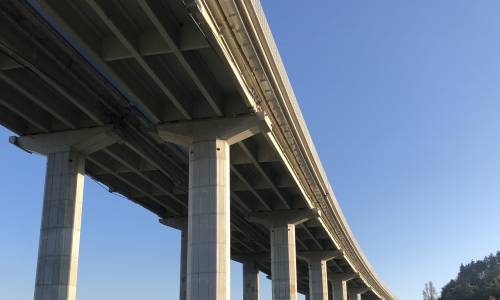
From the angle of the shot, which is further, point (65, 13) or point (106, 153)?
point (106, 153)

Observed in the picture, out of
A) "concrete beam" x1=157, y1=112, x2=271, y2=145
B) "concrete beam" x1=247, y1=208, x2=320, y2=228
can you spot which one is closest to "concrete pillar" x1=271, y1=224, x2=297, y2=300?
"concrete beam" x1=247, y1=208, x2=320, y2=228

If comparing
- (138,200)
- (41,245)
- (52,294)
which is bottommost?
(52,294)

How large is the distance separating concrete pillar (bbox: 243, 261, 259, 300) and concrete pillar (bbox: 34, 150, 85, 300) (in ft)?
120

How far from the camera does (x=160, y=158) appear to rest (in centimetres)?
2803

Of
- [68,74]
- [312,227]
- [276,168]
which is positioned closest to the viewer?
[68,74]

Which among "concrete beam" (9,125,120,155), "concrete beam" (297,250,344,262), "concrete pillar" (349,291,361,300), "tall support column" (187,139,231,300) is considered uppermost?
"concrete beam" (9,125,120,155)

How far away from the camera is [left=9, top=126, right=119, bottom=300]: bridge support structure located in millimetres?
22578

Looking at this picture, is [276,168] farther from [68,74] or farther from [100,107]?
[68,74]

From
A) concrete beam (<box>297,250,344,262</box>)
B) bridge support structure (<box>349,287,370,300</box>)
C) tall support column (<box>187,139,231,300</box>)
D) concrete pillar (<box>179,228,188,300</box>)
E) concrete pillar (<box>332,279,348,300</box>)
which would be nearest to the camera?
tall support column (<box>187,139,231,300</box>)

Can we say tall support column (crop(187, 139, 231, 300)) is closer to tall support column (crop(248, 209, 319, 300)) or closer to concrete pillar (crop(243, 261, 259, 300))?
tall support column (crop(248, 209, 319, 300))

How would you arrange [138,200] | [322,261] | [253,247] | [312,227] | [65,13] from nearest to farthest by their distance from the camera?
[65,13] < [138,200] < [312,227] < [322,261] < [253,247]

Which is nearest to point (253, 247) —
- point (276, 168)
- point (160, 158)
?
point (276, 168)

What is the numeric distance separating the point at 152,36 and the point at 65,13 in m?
2.62

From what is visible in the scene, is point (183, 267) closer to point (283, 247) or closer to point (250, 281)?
point (283, 247)
